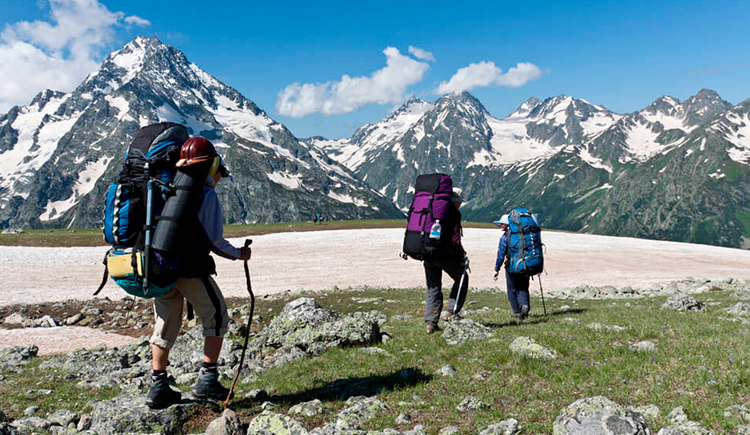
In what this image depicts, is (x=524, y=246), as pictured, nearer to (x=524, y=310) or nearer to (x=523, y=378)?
(x=524, y=310)

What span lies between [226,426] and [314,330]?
5578 mm

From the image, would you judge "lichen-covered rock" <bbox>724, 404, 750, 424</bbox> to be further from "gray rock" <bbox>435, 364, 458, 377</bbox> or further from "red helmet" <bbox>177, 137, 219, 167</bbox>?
"red helmet" <bbox>177, 137, 219, 167</bbox>

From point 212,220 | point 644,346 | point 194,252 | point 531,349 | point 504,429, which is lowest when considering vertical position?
point 504,429

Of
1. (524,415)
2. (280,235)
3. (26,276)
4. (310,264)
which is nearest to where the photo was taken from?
(524,415)

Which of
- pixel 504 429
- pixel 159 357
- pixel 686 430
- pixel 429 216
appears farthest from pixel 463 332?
pixel 159 357

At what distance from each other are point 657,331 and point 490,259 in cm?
3432

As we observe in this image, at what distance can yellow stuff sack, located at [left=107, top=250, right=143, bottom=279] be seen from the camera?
6178mm

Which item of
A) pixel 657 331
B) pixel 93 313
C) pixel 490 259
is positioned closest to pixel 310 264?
pixel 490 259

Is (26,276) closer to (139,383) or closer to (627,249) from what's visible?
(139,383)

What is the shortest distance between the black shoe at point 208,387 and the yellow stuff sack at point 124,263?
6.87ft

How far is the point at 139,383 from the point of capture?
9180mm

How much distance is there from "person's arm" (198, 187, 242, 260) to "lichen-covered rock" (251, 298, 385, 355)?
5075mm

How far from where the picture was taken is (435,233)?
1103 cm

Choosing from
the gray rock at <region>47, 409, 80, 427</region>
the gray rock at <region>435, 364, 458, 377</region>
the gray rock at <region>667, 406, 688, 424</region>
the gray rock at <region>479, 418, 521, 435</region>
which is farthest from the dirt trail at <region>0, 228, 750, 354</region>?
the gray rock at <region>667, 406, 688, 424</region>
